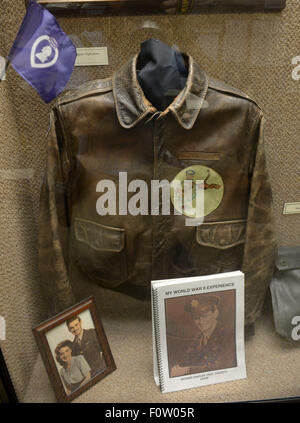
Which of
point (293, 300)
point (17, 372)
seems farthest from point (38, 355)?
point (293, 300)

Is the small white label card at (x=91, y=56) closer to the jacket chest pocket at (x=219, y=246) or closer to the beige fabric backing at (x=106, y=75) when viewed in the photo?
the beige fabric backing at (x=106, y=75)

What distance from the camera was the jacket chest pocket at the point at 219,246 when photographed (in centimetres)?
110

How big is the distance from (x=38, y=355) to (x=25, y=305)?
0.15 m

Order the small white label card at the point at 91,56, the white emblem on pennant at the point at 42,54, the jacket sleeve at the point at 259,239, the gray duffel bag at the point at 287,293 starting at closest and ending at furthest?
the white emblem on pennant at the point at 42,54, the small white label card at the point at 91,56, the jacket sleeve at the point at 259,239, the gray duffel bag at the point at 287,293

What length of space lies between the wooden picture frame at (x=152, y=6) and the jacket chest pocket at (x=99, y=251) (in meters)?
0.56

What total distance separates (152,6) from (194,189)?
19.2 inches

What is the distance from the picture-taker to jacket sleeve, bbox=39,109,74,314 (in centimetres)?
101

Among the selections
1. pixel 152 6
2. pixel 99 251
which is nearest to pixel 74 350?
pixel 99 251

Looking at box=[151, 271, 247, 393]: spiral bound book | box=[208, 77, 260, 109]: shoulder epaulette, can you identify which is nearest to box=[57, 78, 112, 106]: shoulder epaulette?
box=[208, 77, 260, 109]: shoulder epaulette

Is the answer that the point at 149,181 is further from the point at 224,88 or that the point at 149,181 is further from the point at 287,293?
the point at 287,293

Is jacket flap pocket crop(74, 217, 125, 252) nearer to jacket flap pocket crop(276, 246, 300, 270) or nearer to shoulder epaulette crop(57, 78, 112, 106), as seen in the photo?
shoulder epaulette crop(57, 78, 112, 106)

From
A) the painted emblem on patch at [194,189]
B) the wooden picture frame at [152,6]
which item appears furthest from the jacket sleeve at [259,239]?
the wooden picture frame at [152,6]

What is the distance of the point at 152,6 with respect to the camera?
927 millimetres

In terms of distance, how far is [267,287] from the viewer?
1289mm
